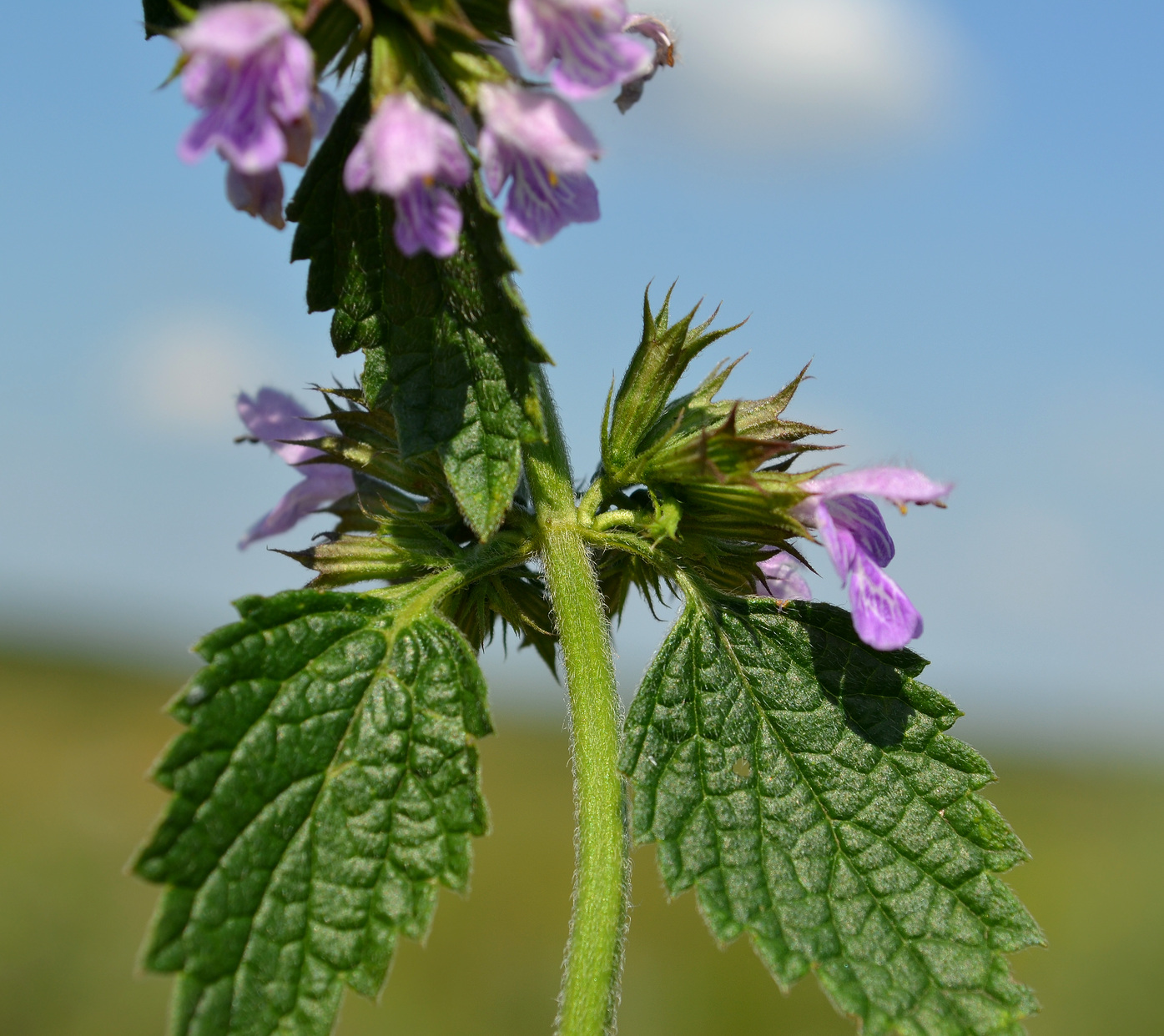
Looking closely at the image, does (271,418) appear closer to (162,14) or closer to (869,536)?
(162,14)

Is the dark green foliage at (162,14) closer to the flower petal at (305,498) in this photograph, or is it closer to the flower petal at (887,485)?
the flower petal at (305,498)

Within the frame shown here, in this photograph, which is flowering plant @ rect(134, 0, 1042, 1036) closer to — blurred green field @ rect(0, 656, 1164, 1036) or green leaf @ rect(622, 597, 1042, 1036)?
green leaf @ rect(622, 597, 1042, 1036)

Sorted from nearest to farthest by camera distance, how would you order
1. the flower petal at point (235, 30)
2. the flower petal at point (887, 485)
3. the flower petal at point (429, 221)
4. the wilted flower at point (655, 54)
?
the flower petal at point (235, 30), the flower petal at point (429, 221), the flower petal at point (887, 485), the wilted flower at point (655, 54)

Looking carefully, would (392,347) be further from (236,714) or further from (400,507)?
(236,714)

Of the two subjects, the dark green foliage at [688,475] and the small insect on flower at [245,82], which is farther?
the dark green foliage at [688,475]

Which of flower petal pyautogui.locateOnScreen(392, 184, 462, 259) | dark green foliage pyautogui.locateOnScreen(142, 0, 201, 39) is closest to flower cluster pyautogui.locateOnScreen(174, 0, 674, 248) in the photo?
flower petal pyautogui.locateOnScreen(392, 184, 462, 259)

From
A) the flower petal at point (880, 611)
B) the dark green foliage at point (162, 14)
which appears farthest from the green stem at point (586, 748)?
the dark green foliage at point (162, 14)
